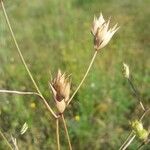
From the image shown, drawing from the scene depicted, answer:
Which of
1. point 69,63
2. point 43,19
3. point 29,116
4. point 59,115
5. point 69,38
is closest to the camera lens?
point 59,115

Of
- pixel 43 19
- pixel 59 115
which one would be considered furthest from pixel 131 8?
pixel 59 115

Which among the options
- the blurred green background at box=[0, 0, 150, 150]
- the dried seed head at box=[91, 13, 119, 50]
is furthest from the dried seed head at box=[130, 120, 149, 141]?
the blurred green background at box=[0, 0, 150, 150]

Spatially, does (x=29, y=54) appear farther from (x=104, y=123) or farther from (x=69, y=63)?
(x=104, y=123)

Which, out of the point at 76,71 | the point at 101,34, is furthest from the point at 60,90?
the point at 76,71

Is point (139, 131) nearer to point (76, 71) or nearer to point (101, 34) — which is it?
point (101, 34)

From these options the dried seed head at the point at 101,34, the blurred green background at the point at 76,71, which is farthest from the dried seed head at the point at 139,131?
the blurred green background at the point at 76,71

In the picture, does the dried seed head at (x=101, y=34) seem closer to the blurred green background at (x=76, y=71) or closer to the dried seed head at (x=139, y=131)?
the dried seed head at (x=139, y=131)
